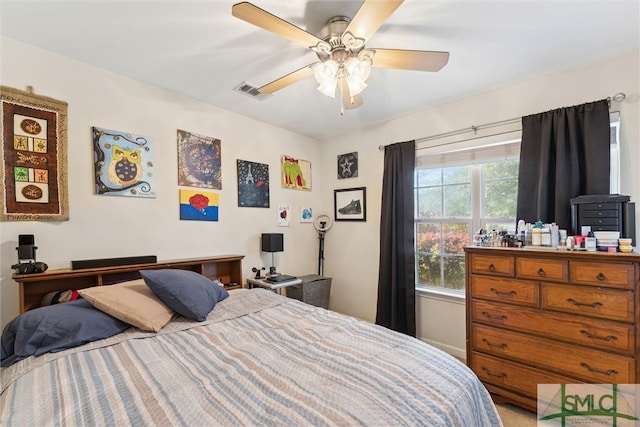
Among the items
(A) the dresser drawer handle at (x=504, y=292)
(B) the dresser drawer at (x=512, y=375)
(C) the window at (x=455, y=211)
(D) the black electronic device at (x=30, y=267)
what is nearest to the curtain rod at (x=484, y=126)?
(C) the window at (x=455, y=211)

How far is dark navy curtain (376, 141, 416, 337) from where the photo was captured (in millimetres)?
2926

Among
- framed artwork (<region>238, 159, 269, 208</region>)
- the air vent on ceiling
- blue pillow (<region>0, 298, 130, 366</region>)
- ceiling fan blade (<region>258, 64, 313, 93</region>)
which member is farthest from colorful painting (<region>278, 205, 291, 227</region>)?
blue pillow (<region>0, 298, 130, 366</region>)

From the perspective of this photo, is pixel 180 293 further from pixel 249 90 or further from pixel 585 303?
pixel 585 303

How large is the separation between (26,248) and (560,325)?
3369mm

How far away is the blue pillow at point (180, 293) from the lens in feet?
5.51

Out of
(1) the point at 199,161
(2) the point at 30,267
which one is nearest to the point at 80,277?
(2) the point at 30,267

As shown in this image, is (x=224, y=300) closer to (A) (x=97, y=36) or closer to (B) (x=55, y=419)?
(B) (x=55, y=419)

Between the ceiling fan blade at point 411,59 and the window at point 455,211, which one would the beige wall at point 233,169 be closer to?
the window at point 455,211

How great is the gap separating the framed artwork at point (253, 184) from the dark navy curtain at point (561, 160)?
8.24 feet

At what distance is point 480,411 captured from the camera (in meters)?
1.12

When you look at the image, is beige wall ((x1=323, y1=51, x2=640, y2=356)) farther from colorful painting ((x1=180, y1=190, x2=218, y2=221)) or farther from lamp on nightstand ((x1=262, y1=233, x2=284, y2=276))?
colorful painting ((x1=180, y1=190, x2=218, y2=221))

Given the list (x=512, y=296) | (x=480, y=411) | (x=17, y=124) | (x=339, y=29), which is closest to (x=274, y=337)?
(x=480, y=411)

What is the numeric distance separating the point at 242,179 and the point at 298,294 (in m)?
1.45

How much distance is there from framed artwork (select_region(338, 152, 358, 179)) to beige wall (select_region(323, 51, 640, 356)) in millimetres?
72
